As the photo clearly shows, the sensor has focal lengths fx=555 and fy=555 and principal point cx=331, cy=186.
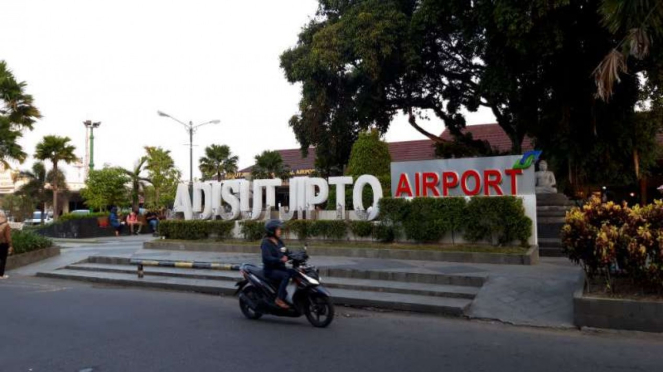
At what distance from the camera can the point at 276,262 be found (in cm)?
793

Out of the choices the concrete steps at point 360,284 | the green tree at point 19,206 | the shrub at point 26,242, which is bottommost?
the concrete steps at point 360,284

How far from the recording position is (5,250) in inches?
559

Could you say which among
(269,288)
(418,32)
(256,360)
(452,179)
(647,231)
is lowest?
(256,360)

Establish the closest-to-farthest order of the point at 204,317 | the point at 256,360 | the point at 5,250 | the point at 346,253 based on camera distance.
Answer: the point at 256,360 → the point at 204,317 → the point at 5,250 → the point at 346,253

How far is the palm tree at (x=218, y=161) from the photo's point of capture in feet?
154

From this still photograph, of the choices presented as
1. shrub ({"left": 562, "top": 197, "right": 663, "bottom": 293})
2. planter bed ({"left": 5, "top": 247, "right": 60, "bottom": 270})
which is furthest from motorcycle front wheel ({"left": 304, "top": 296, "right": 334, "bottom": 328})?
planter bed ({"left": 5, "top": 247, "right": 60, "bottom": 270})

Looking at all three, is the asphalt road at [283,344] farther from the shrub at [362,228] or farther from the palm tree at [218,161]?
the palm tree at [218,161]

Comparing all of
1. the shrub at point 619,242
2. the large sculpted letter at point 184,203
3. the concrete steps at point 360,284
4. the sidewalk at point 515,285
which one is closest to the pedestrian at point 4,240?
the concrete steps at point 360,284

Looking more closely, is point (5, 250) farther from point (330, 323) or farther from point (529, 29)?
point (529, 29)

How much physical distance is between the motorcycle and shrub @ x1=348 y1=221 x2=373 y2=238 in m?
8.00

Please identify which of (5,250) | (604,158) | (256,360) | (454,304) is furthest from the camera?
(604,158)

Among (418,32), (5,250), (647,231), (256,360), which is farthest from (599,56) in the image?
(5,250)

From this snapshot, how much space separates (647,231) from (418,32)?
1496 centimetres

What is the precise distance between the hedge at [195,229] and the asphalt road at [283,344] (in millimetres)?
9145
